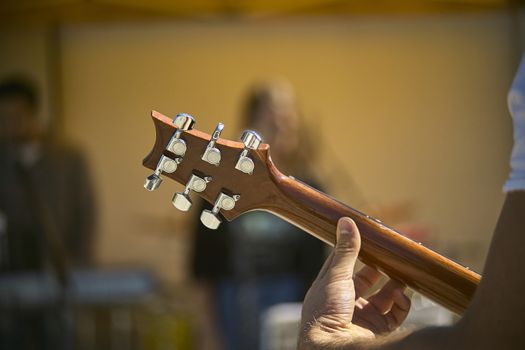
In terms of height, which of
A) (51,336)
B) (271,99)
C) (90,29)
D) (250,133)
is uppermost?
(250,133)

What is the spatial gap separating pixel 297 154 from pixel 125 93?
1.85m

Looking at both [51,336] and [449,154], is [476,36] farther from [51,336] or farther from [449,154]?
[51,336]

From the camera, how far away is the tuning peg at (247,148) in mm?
1400

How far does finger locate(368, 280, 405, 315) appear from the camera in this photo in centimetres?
149

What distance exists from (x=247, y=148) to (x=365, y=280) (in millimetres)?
319

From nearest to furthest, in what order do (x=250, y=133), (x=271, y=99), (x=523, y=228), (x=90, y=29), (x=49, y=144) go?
(x=523, y=228) < (x=250, y=133) < (x=271, y=99) < (x=49, y=144) < (x=90, y=29)

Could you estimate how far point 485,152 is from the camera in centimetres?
513

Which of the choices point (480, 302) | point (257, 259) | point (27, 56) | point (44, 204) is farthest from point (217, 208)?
point (27, 56)

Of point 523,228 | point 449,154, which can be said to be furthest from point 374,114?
point 523,228

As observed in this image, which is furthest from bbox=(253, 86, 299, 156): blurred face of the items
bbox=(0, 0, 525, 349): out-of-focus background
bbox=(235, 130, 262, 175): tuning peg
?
bbox=(235, 130, 262, 175): tuning peg

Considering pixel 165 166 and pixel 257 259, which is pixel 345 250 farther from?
pixel 257 259

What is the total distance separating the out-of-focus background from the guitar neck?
3577mm

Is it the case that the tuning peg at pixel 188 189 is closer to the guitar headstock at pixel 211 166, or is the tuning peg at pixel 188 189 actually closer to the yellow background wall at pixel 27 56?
the guitar headstock at pixel 211 166

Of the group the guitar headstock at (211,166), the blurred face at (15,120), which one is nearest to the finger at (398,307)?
the guitar headstock at (211,166)
